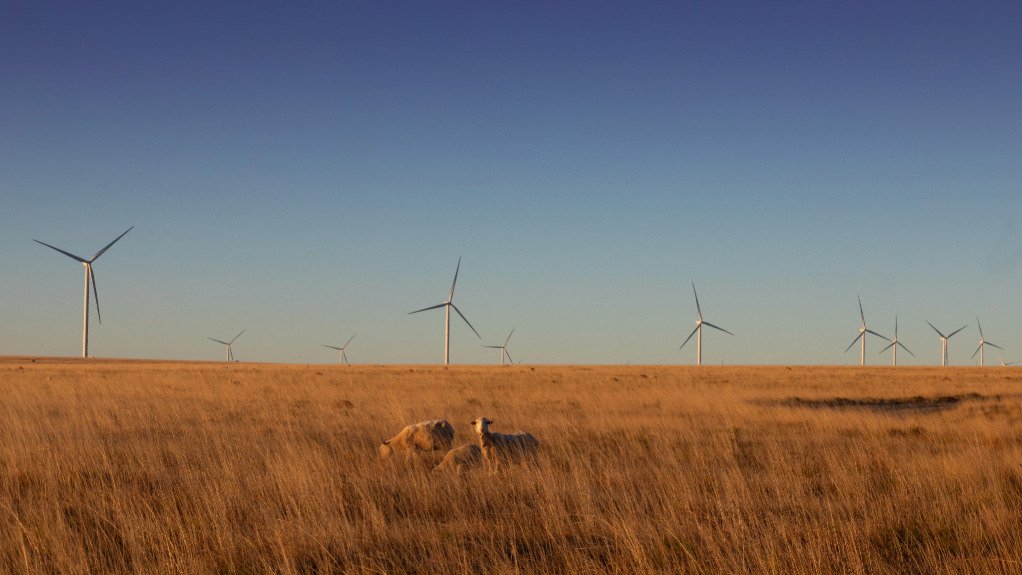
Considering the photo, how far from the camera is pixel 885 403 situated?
33.4 m

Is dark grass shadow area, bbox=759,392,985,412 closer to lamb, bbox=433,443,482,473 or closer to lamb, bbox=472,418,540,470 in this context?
lamb, bbox=472,418,540,470

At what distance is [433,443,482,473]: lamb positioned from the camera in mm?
11984

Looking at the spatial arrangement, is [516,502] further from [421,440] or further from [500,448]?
[421,440]

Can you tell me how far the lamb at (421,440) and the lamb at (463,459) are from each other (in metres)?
1.63

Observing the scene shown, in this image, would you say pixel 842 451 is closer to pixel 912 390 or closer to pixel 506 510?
pixel 506 510

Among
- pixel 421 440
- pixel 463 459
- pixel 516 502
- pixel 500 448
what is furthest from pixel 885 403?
pixel 516 502

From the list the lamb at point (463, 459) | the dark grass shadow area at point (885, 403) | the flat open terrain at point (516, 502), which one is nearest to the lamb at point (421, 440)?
the flat open terrain at point (516, 502)

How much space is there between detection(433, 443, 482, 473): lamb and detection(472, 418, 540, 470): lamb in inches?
4.4

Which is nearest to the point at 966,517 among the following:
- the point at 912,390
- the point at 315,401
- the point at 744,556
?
the point at 744,556

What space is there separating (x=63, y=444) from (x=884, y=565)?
44.1 feet

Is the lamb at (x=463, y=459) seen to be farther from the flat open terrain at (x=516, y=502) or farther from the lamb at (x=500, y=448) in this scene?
the flat open terrain at (x=516, y=502)

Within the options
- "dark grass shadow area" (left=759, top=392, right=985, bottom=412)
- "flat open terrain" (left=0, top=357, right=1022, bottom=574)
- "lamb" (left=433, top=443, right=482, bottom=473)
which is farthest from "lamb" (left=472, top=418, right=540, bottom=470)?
"dark grass shadow area" (left=759, top=392, right=985, bottom=412)

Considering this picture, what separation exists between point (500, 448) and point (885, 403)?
26060 millimetres

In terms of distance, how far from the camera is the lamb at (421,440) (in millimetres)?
14000
